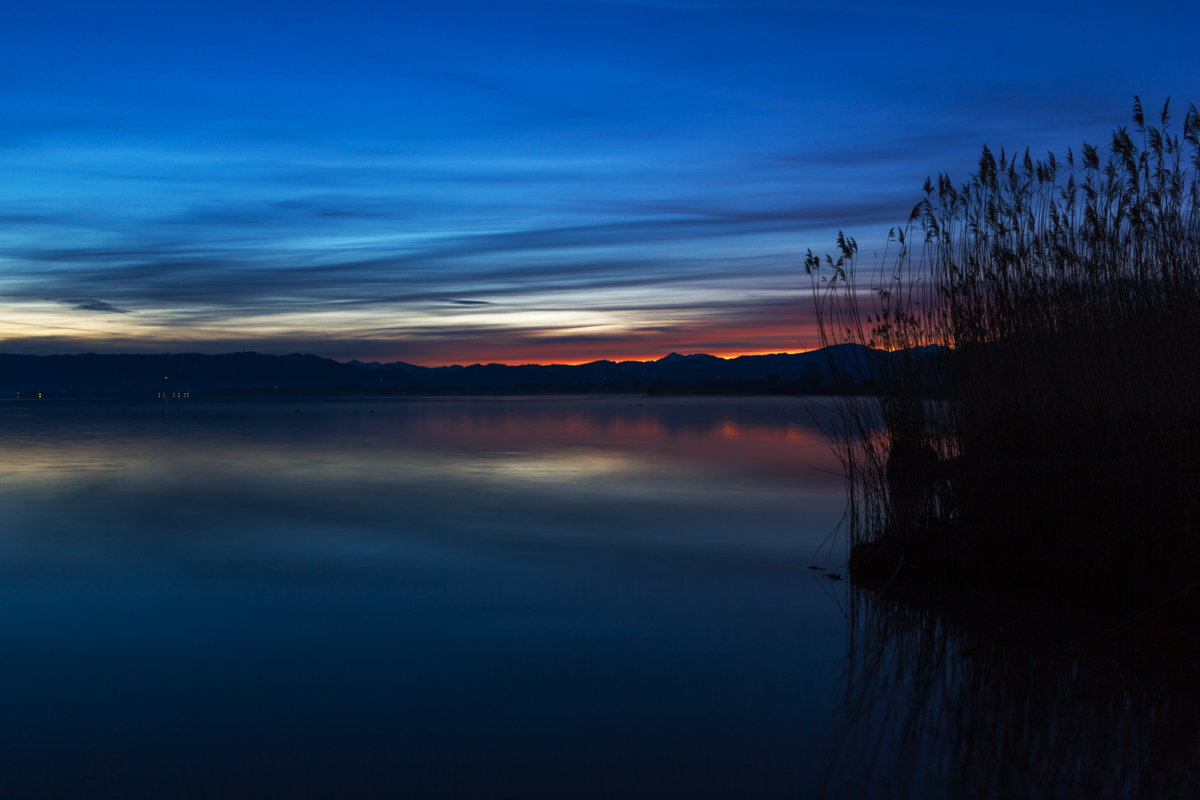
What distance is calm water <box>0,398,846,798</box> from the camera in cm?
334

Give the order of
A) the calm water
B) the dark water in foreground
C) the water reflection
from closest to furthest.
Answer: the water reflection
the dark water in foreground
the calm water

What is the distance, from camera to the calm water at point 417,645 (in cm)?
334

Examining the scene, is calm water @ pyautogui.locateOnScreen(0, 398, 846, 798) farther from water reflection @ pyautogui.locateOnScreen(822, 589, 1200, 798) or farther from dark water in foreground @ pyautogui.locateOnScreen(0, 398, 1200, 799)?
water reflection @ pyautogui.locateOnScreen(822, 589, 1200, 798)

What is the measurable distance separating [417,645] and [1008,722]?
3.27 meters

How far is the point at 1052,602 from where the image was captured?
5324 millimetres

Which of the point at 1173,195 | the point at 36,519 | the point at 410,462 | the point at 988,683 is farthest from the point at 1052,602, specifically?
the point at 410,462

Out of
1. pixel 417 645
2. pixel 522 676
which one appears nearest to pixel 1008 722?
pixel 522 676

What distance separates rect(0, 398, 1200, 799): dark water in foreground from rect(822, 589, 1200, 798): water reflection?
2 cm

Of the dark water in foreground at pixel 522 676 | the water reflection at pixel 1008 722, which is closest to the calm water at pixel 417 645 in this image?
the dark water in foreground at pixel 522 676

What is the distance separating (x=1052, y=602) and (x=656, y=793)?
363 cm

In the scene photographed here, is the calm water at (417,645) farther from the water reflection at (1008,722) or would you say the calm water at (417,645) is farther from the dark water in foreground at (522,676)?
the water reflection at (1008,722)

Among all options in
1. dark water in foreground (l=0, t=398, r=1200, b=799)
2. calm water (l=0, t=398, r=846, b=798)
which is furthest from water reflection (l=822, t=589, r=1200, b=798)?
calm water (l=0, t=398, r=846, b=798)

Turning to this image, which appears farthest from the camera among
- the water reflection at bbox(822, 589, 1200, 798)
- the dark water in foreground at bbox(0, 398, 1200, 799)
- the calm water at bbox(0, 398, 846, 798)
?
the calm water at bbox(0, 398, 846, 798)

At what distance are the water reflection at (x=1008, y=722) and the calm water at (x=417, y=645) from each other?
0.69 ft
